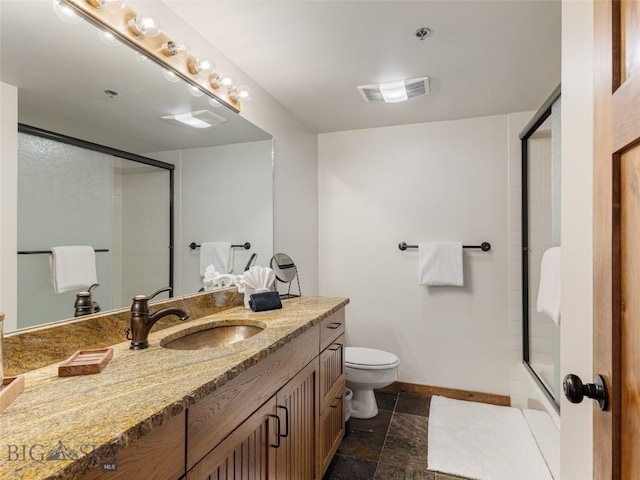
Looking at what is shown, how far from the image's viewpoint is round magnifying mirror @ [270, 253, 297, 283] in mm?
2219

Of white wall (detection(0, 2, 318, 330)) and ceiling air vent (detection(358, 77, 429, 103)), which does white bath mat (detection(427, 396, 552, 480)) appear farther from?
ceiling air vent (detection(358, 77, 429, 103))

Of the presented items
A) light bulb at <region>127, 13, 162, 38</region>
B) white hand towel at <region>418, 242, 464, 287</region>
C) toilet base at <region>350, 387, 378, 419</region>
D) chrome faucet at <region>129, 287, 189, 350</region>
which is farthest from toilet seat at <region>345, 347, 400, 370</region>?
light bulb at <region>127, 13, 162, 38</region>

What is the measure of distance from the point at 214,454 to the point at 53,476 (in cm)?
47

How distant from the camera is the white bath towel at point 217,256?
1.81 meters

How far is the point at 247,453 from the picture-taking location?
107 cm

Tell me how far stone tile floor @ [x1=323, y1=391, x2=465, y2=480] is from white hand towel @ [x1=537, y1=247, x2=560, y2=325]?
1.00 meters

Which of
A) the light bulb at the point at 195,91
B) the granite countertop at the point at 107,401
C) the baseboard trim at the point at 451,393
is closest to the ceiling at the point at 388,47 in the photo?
the light bulb at the point at 195,91

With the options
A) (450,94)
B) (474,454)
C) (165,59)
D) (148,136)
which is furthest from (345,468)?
(450,94)

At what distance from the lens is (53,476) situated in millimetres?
512

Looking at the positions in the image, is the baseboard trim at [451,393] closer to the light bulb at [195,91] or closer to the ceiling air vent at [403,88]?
the ceiling air vent at [403,88]

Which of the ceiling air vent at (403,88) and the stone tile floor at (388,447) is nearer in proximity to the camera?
the stone tile floor at (388,447)

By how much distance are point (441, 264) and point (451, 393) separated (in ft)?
3.40

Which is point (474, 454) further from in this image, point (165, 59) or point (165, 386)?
point (165, 59)

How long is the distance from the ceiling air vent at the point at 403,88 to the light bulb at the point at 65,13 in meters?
1.50
